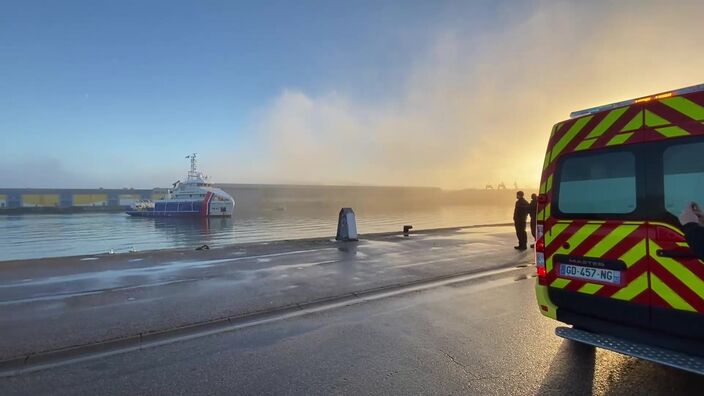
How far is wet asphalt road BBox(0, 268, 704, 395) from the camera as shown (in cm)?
344

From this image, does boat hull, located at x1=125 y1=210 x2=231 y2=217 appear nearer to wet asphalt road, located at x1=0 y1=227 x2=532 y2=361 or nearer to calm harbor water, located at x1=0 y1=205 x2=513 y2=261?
calm harbor water, located at x1=0 y1=205 x2=513 y2=261

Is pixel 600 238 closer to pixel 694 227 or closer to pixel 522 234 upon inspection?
→ pixel 694 227

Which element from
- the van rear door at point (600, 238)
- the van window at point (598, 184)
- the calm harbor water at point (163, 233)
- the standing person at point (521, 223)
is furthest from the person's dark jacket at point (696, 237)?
the calm harbor water at point (163, 233)

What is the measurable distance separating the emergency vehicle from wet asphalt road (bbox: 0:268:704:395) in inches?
19.6

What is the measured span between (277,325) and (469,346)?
2.56m

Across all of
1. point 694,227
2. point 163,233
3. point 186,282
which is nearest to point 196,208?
point 163,233

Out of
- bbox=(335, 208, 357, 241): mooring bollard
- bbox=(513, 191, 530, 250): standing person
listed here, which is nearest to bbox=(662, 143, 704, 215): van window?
bbox=(513, 191, 530, 250): standing person

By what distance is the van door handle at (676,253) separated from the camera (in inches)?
114

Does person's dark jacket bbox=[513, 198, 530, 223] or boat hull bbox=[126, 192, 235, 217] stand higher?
person's dark jacket bbox=[513, 198, 530, 223]

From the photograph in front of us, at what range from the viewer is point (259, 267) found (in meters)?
9.23

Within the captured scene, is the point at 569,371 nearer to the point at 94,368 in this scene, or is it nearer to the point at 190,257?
the point at 94,368

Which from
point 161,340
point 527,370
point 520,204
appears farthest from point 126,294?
point 520,204

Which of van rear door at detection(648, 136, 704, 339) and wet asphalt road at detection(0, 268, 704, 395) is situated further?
wet asphalt road at detection(0, 268, 704, 395)

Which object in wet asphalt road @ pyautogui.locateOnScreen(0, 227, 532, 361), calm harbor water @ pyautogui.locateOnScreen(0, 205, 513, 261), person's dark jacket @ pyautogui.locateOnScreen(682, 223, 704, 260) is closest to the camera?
person's dark jacket @ pyautogui.locateOnScreen(682, 223, 704, 260)
